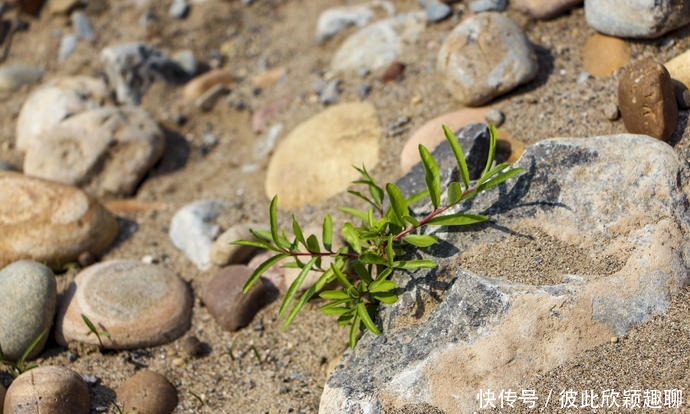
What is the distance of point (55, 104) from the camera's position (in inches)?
193

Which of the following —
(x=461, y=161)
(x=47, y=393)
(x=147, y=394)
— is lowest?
(x=147, y=394)

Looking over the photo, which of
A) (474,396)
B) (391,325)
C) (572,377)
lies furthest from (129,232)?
(572,377)

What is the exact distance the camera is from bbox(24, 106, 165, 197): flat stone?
4.48 m

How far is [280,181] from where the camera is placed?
4.17m

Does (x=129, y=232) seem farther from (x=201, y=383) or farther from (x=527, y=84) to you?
(x=527, y=84)

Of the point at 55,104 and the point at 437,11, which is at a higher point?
the point at 437,11

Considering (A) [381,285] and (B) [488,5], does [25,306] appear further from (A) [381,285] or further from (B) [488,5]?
(B) [488,5]

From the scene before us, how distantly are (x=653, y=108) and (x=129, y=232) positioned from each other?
3.00 m

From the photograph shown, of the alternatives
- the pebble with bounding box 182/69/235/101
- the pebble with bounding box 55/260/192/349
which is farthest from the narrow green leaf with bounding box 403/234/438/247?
the pebble with bounding box 182/69/235/101

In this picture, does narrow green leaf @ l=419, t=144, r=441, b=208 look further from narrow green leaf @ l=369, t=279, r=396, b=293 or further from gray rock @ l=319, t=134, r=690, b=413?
narrow green leaf @ l=369, t=279, r=396, b=293

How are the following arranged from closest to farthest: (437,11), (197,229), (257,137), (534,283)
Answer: (534,283) → (197,229) → (437,11) → (257,137)

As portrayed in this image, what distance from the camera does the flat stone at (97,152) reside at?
4.48 meters

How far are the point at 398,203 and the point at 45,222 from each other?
2090 millimetres

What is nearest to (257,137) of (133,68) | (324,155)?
(324,155)
